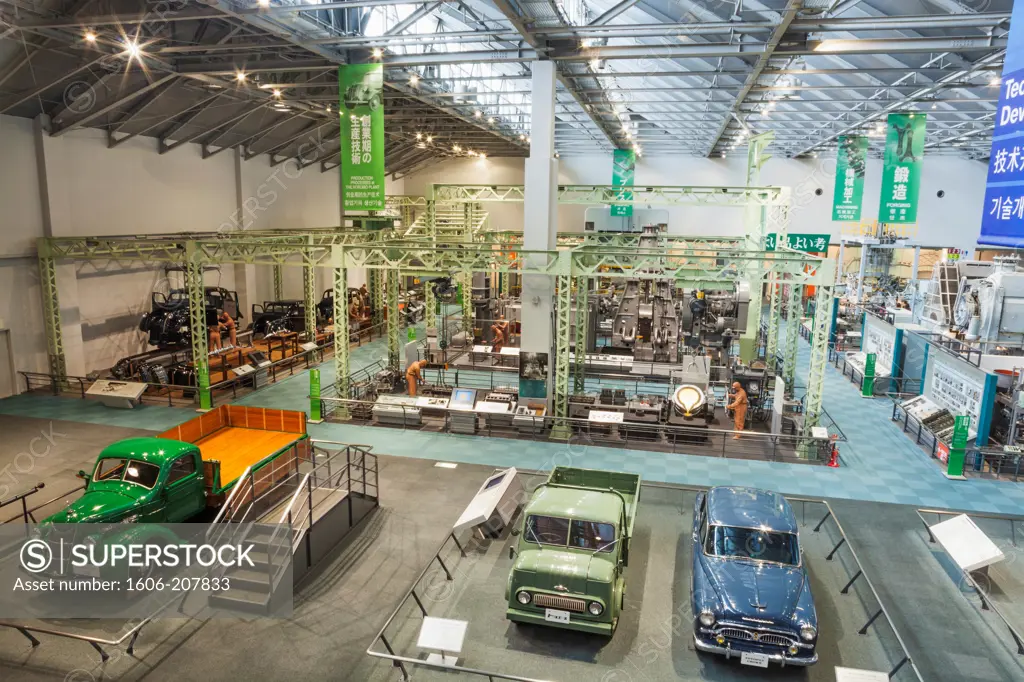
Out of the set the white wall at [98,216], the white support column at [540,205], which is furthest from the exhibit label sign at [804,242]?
the white wall at [98,216]

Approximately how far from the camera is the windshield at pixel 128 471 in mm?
11312

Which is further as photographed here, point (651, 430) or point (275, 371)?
point (275, 371)

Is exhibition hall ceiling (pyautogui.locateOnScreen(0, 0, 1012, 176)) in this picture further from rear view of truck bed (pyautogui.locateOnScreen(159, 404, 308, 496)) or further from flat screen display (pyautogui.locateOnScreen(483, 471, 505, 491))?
flat screen display (pyautogui.locateOnScreen(483, 471, 505, 491))

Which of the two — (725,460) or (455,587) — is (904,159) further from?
(455,587)

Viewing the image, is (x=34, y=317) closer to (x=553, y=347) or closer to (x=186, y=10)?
(x=186, y=10)

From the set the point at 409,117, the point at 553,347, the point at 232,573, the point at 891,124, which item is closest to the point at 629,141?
the point at 409,117

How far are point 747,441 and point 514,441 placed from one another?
7.07 metres

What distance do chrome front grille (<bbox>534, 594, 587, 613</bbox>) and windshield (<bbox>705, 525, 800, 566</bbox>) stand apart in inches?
92.2

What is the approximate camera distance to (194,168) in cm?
2941

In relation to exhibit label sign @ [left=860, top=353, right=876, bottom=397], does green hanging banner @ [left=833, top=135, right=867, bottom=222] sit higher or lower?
higher

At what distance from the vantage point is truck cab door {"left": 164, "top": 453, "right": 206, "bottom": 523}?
37.6 ft

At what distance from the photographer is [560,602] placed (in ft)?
30.7

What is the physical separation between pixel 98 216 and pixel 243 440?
1550 cm

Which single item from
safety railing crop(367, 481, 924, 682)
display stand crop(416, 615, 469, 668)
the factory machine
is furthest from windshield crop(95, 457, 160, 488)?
the factory machine
